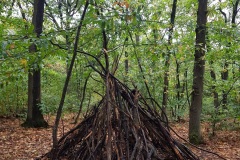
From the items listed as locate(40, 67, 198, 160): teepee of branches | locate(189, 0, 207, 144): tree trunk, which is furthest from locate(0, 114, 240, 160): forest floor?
locate(40, 67, 198, 160): teepee of branches

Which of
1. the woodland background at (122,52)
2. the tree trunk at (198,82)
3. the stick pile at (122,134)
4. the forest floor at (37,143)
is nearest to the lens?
the stick pile at (122,134)

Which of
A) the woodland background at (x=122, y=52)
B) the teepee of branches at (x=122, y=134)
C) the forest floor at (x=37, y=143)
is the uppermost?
the woodland background at (x=122, y=52)

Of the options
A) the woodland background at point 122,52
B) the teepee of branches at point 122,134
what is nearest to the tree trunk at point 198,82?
the woodland background at point 122,52

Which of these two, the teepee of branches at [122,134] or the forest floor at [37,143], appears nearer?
the teepee of branches at [122,134]

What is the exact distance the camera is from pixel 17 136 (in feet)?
22.3

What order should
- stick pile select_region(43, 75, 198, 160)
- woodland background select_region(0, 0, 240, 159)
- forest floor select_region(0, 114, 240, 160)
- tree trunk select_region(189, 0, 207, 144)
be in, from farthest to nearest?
tree trunk select_region(189, 0, 207, 144) < forest floor select_region(0, 114, 240, 160) < woodland background select_region(0, 0, 240, 159) < stick pile select_region(43, 75, 198, 160)

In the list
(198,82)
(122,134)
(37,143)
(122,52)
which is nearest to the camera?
(122,134)

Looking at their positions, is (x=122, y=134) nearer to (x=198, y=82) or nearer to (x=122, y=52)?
(x=122, y=52)

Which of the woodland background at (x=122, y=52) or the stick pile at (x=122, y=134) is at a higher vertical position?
the woodland background at (x=122, y=52)

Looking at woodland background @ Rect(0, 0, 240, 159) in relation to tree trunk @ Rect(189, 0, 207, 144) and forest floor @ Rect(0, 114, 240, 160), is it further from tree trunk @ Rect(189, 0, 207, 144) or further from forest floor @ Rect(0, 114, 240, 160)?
forest floor @ Rect(0, 114, 240, 160)

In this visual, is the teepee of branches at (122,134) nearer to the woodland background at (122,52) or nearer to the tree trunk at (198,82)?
the woodland background at (122,52)

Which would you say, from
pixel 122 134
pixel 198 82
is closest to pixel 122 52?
pixel 122 134

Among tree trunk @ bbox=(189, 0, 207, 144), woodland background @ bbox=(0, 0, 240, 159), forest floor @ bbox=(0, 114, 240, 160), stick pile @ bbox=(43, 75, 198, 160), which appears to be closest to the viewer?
stick pile @ bbox=(43, 75, 198, 160)

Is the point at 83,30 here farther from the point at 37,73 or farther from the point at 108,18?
the point at 37,73
